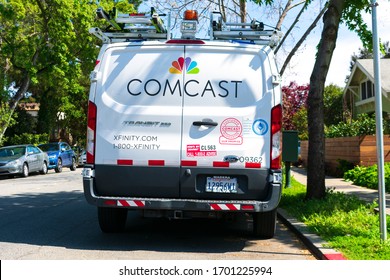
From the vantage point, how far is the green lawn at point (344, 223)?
6262 mm

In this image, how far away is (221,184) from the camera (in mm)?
6551

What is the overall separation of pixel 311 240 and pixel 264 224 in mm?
737

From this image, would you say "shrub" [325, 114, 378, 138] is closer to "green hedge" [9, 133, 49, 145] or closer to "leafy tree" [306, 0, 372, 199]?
"leafy tree" [306, 0, 372, 199]

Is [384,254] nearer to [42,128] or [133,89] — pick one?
[133,89]

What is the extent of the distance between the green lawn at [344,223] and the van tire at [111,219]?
2.79m

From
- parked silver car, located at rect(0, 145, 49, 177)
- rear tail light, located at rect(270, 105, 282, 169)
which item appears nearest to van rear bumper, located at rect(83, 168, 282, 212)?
rear tail light, located at rect(270, 105, 282, 169)

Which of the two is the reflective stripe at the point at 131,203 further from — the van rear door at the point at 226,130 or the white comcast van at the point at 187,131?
the van rear door at the point at 226,130

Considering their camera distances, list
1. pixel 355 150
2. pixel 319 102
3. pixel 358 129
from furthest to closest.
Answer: pixel 358 129, pixel 355 150, pixel 319 102

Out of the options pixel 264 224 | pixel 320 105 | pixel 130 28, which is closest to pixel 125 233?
pixel 264 224

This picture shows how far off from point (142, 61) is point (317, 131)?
451 centimetres

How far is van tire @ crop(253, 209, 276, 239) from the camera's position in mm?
7406

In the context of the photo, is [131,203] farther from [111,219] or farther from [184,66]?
[184,66]

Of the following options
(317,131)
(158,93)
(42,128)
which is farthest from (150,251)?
(42,128)

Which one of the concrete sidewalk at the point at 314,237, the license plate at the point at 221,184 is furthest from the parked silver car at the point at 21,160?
the license plate at the point at 221,184
